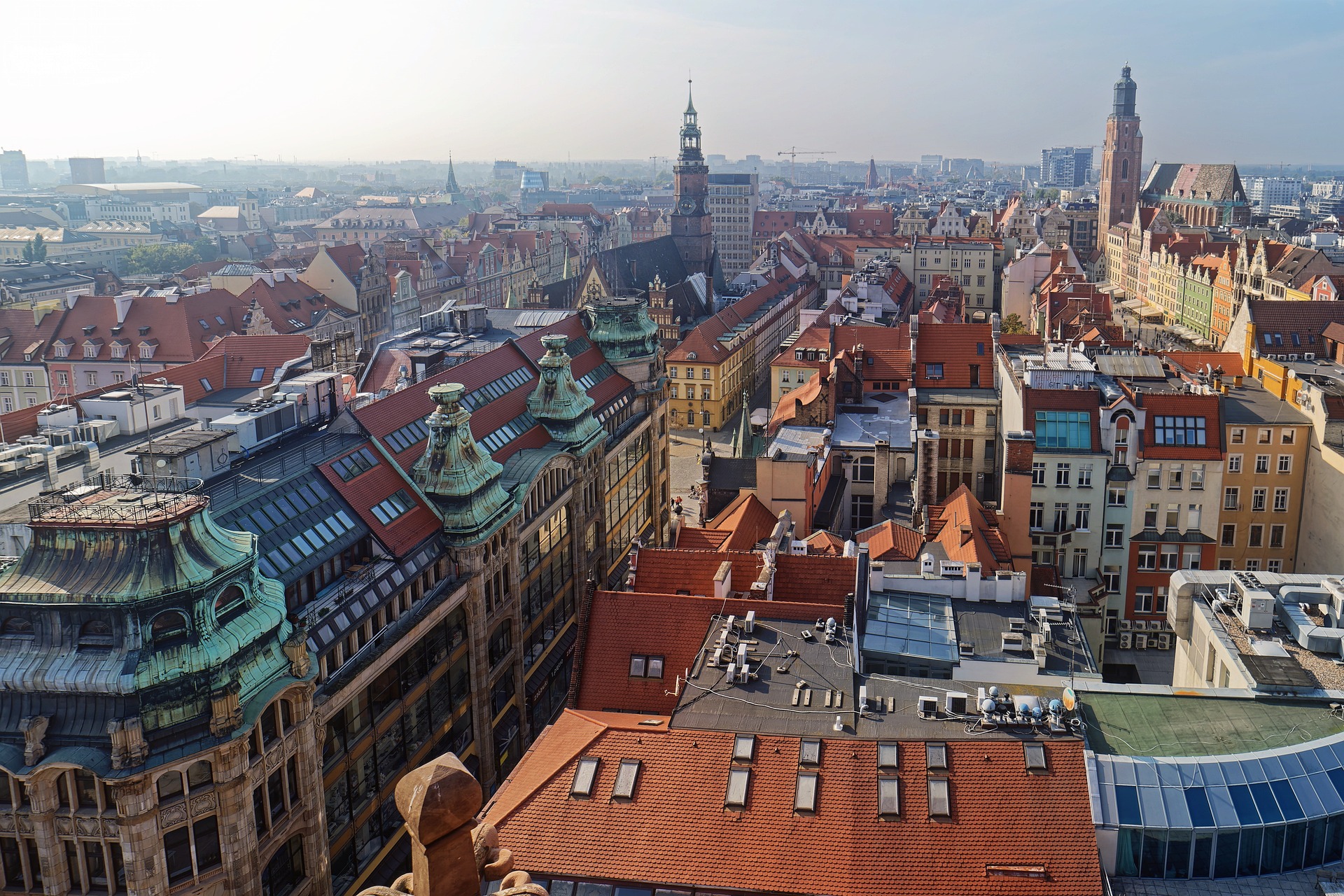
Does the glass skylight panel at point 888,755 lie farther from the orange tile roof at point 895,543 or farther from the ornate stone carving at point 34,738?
the ornate stone carving at point 34,738

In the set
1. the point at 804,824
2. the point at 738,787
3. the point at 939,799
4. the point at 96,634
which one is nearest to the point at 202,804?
the point at 96,634

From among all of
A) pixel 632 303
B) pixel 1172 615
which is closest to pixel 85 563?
pixel 1172 615

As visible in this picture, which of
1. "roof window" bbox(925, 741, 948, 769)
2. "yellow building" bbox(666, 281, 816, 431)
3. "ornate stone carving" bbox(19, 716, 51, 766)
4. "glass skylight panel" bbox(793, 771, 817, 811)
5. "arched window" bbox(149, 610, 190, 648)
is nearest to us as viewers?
"ornate stone carving" bbox(19, 716, 51, 766)

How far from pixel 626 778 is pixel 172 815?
13.4 meters

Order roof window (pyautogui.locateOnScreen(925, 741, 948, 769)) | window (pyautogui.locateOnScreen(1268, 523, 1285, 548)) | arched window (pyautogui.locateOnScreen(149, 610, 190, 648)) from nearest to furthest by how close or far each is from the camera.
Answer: arched window (pyautogui.locateOnScreen(149, 610, 190, 648)) < roof window (pyautogui.locateOnScreen(925, 741, 948, 769)) < window (pyautogui.locateOnScreen(1268, 523, 1285, 548))

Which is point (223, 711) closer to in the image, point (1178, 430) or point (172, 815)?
point (172, 815)

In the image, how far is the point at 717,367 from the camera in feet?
409

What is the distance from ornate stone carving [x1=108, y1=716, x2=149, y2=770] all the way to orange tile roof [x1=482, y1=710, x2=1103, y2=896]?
33.5ft

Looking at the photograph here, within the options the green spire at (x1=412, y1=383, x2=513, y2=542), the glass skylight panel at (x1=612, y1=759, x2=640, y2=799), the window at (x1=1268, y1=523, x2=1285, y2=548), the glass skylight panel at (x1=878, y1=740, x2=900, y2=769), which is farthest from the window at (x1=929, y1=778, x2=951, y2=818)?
the window at (x1=1268, y1=523, x2=1285, y2=548)

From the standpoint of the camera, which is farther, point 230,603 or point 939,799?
point 230,603

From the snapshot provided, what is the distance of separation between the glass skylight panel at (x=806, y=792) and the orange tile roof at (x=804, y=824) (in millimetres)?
183

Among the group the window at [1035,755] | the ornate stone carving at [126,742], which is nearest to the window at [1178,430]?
the window at [1035,755]

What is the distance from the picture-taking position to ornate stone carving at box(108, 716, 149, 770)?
102 ft

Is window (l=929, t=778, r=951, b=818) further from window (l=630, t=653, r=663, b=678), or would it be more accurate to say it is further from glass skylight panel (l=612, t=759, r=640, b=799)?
window (l=630, t=653, r=663, b=678)
